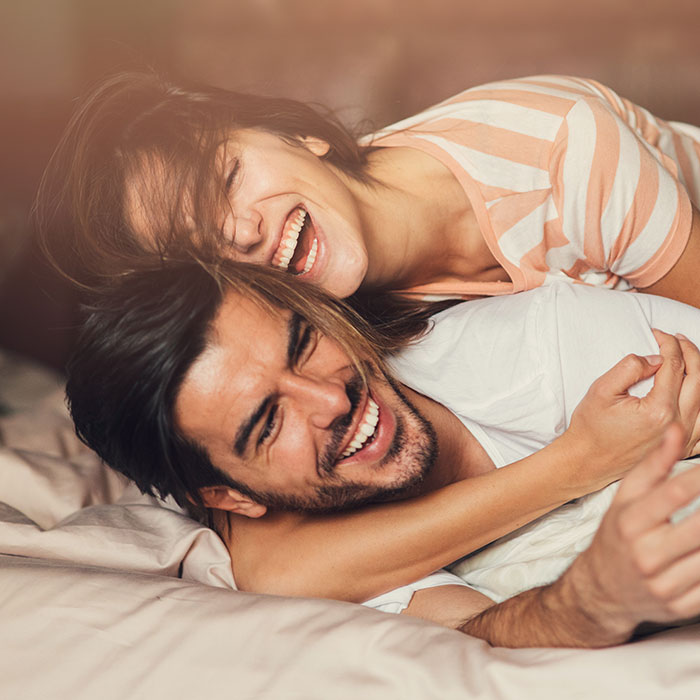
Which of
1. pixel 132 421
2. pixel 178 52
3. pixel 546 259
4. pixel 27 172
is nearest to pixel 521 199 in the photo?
pixel 546 259

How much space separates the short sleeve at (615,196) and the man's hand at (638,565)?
50 centimetres

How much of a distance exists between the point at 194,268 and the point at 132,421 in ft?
0.66

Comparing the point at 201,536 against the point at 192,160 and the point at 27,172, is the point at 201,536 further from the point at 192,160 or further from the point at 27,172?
the point at 27,172

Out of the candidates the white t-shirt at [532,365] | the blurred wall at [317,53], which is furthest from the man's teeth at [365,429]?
the blurred wall at [317,53]

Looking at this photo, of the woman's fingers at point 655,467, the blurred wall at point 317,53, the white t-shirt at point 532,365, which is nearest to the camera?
the woman's fingers at point 655,467

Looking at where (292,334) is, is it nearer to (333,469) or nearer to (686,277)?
(333,469)

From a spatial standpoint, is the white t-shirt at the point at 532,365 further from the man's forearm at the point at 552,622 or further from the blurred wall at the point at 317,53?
the blurred wall at the point at 317,53

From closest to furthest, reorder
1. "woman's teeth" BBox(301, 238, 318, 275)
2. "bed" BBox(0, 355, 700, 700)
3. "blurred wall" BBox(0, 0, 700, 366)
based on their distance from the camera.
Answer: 1. "bed" BBox(0, 355, 700, 700)
2. "woman's teeth" BBox(301, 238, 318, 275)
3. "blurred wall" BBox(0, 0, 700, 366)

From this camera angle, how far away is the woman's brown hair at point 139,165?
3.17 feet

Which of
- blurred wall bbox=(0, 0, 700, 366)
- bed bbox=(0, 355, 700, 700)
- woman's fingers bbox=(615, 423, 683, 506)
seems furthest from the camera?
blurred wall bbox=(0, 0, 700, 366)

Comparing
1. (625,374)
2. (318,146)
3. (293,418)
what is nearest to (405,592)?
(293,418)

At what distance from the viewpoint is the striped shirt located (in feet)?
3.21

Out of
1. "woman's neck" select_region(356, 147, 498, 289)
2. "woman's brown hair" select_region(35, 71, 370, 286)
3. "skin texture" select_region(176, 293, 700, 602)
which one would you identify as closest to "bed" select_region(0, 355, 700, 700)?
"skin texture" select_region(176, 293, 700, 602)

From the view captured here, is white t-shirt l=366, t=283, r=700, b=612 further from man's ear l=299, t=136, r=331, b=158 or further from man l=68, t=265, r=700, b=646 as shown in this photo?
man's ear l=299, t=136, r=331, b=158
